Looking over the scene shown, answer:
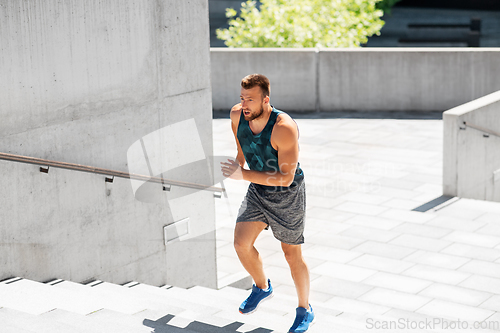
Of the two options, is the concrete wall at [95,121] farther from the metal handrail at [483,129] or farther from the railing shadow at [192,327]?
the metal handrail at [483,129]

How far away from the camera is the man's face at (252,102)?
14.9 ft

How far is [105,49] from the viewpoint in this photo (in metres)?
6.12

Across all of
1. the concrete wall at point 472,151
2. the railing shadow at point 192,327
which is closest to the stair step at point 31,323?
the railing shadow at point 192,327

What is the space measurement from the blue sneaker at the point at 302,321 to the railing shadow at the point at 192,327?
8.2 inches

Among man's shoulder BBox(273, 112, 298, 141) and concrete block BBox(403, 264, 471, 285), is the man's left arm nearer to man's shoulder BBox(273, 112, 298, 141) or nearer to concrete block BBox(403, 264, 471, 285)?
man's shoulder BBox(273, 112, 298, 141)

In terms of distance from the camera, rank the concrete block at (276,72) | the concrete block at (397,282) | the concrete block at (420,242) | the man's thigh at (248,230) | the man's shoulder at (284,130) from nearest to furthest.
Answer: the man's shoulder at (284,130)
the man's thigh at (248,230)
the concrete block at (397,282)
the concrete block at (420,242)
the concrete block at (276,72)

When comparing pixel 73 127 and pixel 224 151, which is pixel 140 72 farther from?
pixel 224 151

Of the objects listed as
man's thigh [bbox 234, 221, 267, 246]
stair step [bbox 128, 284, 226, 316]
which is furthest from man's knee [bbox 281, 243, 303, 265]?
stair step [bbox 128, 284, 226, 316]

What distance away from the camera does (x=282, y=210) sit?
4.91 m

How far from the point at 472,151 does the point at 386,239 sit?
9.28 feet

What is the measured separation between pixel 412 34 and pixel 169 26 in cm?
1877

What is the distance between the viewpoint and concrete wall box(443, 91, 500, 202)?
404 inches

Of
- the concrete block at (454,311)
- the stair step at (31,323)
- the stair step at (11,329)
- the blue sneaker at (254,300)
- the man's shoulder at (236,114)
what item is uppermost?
the man's shoulder at (236,114)

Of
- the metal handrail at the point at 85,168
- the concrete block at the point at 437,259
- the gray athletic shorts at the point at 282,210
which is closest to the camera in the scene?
the gray athletic shorts at the point at 282,210
